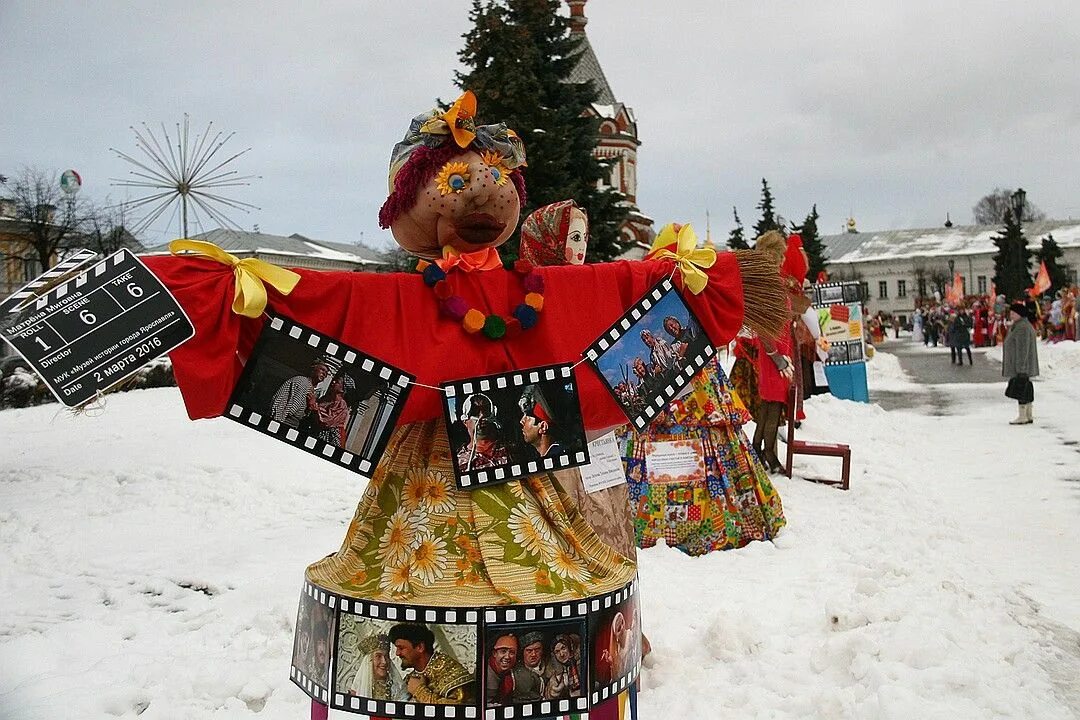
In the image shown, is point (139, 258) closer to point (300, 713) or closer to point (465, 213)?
point (465, 213)

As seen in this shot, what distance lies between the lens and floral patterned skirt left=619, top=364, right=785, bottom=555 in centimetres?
621

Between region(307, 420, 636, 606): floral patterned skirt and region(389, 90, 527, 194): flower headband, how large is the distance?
94cm

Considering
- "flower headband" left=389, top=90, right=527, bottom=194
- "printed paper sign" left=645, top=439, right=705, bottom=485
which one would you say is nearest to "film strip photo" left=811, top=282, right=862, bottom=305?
Answer: "printed paper sign" left=645, top=439, right=705, bottom=485

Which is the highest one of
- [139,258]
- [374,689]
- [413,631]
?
[139,258]

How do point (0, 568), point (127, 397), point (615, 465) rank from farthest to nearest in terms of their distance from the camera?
point (127, 397), point (0, 568), point (615, 465)

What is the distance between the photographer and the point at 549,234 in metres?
4.66

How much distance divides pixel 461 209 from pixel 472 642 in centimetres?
138

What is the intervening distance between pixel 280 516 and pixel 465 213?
548 cm

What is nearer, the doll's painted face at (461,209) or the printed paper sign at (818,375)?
the doll's painted face at (461,209)

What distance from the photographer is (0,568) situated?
6.21 m

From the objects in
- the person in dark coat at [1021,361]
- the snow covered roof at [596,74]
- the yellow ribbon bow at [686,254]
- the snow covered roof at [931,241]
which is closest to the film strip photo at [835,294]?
the person in dark coat at [1021,361]

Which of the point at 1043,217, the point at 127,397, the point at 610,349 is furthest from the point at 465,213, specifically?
the point at 1043,217

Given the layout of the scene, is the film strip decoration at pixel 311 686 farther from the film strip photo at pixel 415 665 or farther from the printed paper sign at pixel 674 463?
the printed paper sign at pixel 674 463

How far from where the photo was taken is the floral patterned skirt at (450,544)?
258 cm
